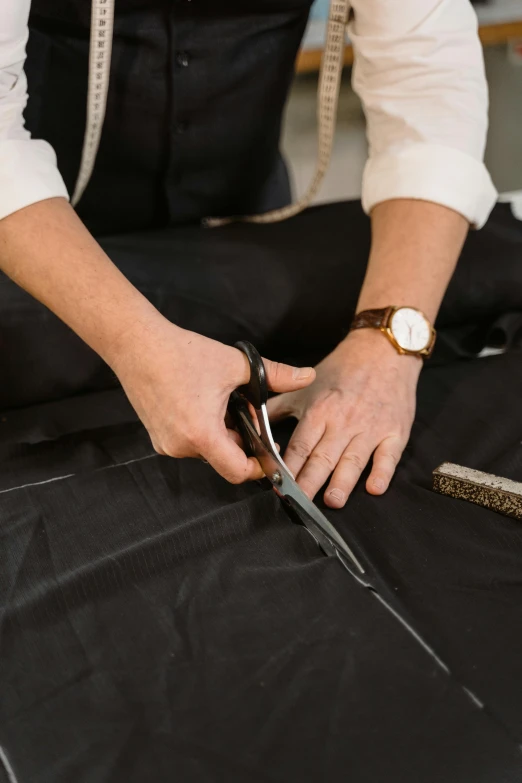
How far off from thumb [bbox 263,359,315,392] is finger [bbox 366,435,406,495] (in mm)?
111

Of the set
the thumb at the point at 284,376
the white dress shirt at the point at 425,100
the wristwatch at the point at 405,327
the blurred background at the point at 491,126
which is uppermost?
the white dress shirt at the point at 425,100

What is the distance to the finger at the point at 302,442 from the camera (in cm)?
79

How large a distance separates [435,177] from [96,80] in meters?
0.41

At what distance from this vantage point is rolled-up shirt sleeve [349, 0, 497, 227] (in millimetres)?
917

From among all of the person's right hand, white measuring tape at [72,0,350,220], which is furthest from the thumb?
white measuring tape at [72,0,350,220]

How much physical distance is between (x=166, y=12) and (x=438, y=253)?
0.42 m

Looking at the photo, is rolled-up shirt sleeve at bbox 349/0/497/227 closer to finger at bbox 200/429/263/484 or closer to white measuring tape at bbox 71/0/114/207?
white measuring tape at bbox 71/0/114/207

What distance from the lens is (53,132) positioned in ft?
3.55

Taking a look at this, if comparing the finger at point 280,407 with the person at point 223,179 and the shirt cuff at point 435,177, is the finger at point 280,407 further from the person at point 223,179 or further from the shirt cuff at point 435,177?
the shirt cuff at point 435,177

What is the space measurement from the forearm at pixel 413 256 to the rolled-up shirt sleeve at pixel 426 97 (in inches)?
0.7

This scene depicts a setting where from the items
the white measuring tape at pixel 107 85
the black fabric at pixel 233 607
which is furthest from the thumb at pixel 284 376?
the white measuring tape at pixel 107 85

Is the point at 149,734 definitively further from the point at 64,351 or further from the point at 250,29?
the point at 250,29

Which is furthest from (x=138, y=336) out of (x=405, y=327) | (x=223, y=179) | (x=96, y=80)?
(x=223, y=179)

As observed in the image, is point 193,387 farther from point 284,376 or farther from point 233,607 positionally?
point 233,607
